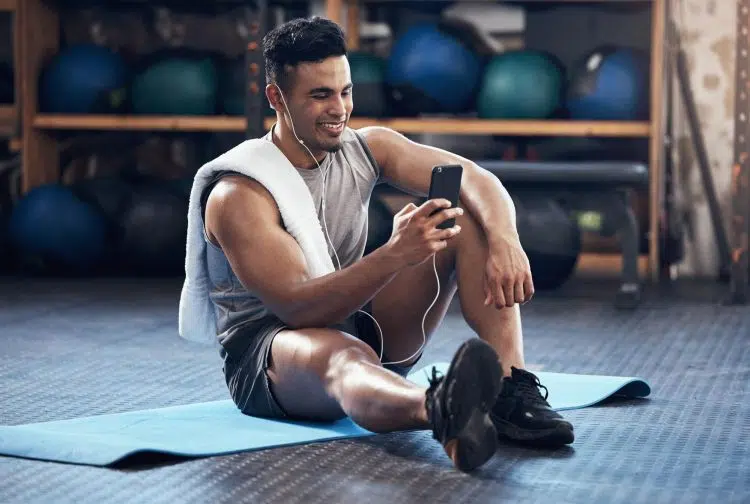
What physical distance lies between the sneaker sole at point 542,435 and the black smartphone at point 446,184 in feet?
1.40

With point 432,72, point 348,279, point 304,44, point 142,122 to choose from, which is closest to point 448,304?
point 348,279

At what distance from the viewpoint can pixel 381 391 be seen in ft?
7.14

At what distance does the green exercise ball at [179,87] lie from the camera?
5.48 metres

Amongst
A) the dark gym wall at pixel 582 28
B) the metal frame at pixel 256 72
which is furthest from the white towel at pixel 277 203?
the dark gym wall at pixel 582 28

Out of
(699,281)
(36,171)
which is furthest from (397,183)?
(36,171)

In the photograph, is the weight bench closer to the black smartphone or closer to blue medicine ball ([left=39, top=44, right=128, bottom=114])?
blue medicine ball ([left=39, top=44, right=128, bottom=114])

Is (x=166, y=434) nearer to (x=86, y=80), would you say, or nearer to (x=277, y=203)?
(x=277, y=203)

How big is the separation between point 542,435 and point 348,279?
477 millimetres

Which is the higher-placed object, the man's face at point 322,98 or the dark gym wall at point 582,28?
the dark gym wall at point 582,28

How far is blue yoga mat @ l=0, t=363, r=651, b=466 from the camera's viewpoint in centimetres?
225

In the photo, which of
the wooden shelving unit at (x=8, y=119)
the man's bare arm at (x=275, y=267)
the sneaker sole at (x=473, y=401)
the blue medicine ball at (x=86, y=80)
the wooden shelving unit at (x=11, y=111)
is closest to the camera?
the sneaker sole at (x=473, y=401)

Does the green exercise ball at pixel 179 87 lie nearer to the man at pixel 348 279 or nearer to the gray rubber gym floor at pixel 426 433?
the gray rubber gym floor at pixel 426 433

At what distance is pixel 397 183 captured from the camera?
2.68 m

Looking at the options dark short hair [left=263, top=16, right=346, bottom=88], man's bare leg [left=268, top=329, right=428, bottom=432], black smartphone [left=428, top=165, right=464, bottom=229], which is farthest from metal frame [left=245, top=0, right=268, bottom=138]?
black smartphone [left=428, top=165, right=464, bottom=229]
